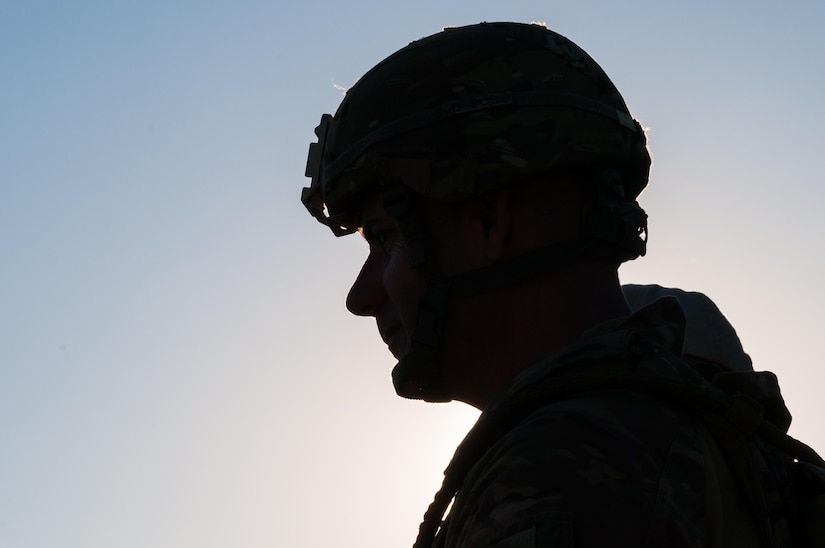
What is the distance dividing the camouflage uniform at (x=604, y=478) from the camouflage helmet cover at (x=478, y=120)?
1.18 m

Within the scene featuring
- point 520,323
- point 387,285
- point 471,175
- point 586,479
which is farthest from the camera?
point 387,285

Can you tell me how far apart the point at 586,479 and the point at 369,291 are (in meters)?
1.85

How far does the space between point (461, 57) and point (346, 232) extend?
110cm

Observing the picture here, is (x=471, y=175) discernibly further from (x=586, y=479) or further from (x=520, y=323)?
(x=586, y=479)

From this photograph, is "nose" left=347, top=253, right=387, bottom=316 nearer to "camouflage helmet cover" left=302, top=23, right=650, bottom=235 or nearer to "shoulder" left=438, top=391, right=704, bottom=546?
"camouflage helmet cover" left=302, top=23, right=650, bottom=235

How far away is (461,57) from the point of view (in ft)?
15.5

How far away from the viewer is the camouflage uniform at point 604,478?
2777 mm

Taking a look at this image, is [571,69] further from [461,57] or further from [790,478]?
[790,478]

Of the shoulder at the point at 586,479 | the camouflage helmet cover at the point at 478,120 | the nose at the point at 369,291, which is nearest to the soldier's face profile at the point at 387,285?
the nose at the point at 369,291

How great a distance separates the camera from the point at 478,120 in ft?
14.8

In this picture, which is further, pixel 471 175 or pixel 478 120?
pixel 478 120

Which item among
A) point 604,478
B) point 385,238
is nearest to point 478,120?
point 385,238

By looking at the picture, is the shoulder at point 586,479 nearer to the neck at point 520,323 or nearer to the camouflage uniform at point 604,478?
the camouflage uniform at point 604,478

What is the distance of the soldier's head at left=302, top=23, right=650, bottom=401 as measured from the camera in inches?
165
